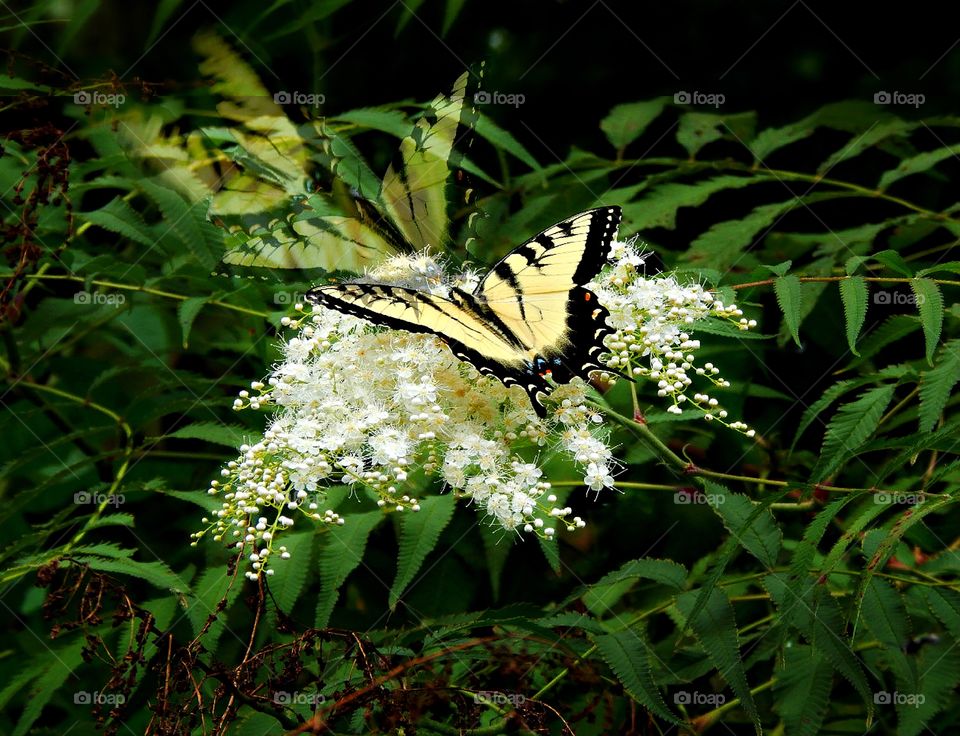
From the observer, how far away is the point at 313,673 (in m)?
2.51

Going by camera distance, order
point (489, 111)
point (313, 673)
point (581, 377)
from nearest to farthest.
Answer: point (581, 377) → point (313, 673) → point (489, 111)

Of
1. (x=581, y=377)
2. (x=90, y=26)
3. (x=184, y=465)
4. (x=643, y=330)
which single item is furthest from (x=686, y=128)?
(x=90, y=26)

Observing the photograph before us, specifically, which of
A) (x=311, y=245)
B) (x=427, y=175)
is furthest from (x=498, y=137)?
(x=311, y=245)

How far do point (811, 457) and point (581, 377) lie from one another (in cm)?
151

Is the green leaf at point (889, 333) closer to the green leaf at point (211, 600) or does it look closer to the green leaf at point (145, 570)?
the green leaf at point (211, 600)

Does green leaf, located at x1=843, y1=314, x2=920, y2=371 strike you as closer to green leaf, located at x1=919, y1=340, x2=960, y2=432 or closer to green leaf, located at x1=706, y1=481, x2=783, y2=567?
green leaf, located at x1=919, y1=340, x2=960, y2=432

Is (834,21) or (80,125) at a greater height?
(834,21)

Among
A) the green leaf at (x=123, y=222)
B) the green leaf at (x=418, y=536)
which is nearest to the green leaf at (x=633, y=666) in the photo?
the green leaf at (x=418, y=536)

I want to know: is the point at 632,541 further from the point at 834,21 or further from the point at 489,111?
the point at 834,21

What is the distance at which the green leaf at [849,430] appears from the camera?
2109 mm

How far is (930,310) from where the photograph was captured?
7.38 feet

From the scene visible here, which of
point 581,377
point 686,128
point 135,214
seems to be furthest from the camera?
point 686,128

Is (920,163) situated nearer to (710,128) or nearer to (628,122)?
(710,128)

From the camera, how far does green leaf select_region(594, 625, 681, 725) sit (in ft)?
6.89
